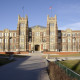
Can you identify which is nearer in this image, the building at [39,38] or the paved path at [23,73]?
the paved path at [23,73]

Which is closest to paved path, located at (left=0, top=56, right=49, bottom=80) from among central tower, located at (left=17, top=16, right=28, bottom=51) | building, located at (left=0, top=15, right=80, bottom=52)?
building, located at (left=0, top=15, right=80, bottom=52)

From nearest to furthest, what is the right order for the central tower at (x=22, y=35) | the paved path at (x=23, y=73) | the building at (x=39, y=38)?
the paved path at (x=23, y=73), the building at (x=39, y=38), the central tower at (x=22, y=35)

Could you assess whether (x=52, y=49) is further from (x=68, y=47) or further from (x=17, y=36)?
(x=17, y=36)

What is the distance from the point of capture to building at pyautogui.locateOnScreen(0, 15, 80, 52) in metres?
80.0

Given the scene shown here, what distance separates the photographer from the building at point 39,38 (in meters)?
80.0

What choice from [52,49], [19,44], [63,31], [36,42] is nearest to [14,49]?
[19,44]

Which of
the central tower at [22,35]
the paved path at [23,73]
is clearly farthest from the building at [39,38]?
the paved path at [23,73]

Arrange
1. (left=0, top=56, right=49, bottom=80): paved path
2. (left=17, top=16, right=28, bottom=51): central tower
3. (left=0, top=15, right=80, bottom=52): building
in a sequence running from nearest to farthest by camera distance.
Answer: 1. (left=0, top=56, right=49, bottom=80): paved path
2. (left=0, top=15, right=80, bottom=52): building
3. (left=17, top=16, right=28, bottom=51): central tower

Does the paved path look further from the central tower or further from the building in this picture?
the central tower

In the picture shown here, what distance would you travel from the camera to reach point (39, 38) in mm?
83500

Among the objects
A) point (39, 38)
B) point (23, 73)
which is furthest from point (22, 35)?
point (23, 73)

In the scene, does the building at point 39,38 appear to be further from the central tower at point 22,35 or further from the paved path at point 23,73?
the paved path at point 23,73

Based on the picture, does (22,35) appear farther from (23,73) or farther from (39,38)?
(23,73)

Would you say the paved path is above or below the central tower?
below
